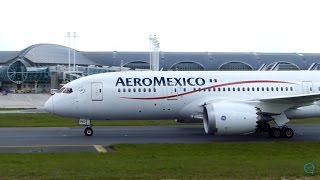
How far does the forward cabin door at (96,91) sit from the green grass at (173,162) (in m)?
5.16

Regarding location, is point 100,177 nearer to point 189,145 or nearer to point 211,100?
point 189,145

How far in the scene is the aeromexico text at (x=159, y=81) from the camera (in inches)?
1005

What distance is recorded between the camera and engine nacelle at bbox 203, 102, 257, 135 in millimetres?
22578

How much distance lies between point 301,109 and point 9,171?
53.5 feet

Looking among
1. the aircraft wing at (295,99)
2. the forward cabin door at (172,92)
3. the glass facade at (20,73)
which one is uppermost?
the glass facade at (20,73)

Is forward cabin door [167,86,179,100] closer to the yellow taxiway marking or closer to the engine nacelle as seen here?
the engine nacelle

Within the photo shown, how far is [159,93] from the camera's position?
25.3m

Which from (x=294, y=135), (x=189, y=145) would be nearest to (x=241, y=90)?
(x=294, y=135)

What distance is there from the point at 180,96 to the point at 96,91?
4.15 m

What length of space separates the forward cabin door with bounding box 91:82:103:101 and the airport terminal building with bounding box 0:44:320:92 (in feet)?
326

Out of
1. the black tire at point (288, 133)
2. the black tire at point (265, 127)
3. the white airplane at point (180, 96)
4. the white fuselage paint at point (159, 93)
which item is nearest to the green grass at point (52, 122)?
the white airplane at point (180, 96)

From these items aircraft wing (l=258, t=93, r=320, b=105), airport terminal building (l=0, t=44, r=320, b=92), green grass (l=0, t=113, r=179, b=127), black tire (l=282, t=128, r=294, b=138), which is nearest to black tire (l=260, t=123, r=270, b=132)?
black tire (l=282, t=128, r=294, b=138)

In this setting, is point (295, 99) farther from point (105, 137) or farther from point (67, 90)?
point (67, 90)

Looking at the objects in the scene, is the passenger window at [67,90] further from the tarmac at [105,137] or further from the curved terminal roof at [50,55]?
the curved terminal roof at [50,55]
